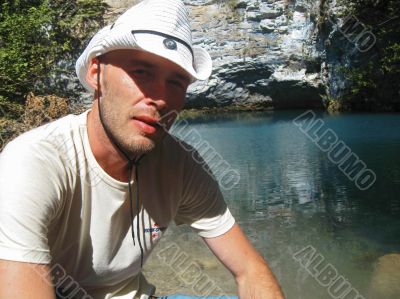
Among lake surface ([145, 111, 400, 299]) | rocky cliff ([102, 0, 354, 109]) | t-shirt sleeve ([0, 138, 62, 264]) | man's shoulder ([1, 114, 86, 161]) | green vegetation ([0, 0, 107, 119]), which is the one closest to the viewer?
t-shirt sleeve ([0, 138, 62, 264])

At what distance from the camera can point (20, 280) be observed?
1.11m

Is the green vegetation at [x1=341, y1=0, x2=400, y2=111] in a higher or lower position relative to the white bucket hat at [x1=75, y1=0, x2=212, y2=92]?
lower

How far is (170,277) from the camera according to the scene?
3.45 m

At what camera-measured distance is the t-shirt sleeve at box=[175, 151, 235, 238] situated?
1.62 m

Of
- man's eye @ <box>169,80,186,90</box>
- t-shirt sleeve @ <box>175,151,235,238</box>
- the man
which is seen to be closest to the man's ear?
the man

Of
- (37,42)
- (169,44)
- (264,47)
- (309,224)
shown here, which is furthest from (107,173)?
(264,47)

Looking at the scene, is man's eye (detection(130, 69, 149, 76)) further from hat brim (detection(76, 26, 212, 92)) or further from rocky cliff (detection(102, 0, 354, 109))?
rocky cliff (detection(102, 0, 354, 109))

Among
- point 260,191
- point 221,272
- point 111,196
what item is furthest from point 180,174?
point 260,191

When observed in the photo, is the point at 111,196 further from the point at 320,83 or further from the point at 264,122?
the point at 320,83

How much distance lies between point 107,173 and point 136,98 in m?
0.24

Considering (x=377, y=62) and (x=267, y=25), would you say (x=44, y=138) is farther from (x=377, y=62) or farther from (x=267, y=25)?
(x=267, y=25)

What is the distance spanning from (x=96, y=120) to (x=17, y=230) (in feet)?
1.37

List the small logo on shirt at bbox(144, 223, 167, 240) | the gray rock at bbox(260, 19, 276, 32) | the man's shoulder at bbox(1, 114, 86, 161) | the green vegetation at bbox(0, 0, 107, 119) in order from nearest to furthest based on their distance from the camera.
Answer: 1. the man's shoulder at bbox(1, 114, 86, 161)
2. the small logo on shirt at bbox(144, 223, 167, 240)
3. the green vegetation at bbox(0, 0, 107, 119)
4. the gray rock at bbox(260, 19, 276, 32)

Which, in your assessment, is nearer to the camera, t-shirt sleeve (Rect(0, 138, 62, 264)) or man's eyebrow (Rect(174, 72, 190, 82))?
t-shirt sleeve (Rect(0, 138, 62, 264))
